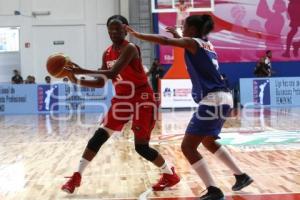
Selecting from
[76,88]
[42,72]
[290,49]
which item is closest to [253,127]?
[76,88]

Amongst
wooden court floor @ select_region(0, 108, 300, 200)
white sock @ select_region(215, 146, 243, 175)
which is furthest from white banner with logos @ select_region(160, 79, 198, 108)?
white sock @ select_region(215, 146, 243, 175)

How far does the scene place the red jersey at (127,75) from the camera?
5.09 meters

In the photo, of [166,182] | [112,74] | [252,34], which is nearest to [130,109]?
[112,74]

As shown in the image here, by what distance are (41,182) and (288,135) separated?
5.38 metres

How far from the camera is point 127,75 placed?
5.10 m

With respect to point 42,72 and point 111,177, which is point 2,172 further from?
point 42,72

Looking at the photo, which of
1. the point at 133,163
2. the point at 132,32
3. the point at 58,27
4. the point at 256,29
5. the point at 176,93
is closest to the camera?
the point at 132,32

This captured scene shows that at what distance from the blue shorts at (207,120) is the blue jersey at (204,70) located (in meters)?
0.14

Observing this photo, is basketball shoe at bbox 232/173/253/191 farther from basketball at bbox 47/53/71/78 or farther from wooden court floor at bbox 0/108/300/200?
basketball at bbox 47/53/71/78

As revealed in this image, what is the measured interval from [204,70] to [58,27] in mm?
19046

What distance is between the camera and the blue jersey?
442cm

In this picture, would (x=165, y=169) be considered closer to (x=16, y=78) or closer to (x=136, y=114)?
(x=136, y=114)

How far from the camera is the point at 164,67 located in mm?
21188

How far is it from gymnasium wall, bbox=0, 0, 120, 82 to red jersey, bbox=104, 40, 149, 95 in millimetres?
Result: 17602
